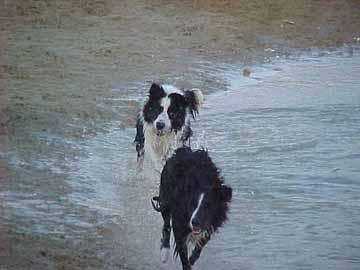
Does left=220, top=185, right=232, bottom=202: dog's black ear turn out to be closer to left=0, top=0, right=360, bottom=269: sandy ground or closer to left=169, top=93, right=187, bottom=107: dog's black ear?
left=0, top=0, right=360, bottom=269: sandy ground

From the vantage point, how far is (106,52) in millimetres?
14789

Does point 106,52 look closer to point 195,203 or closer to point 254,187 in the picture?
point 254,187

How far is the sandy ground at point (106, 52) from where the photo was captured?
1010 cm

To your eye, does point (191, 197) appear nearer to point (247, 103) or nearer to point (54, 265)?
point (54, 265)

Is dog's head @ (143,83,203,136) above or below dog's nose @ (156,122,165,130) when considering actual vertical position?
above

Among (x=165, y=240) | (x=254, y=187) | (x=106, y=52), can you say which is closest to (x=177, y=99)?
(x=254, y=187)

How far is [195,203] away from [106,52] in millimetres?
8003

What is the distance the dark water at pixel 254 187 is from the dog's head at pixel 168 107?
639 mm

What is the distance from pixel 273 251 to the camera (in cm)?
784

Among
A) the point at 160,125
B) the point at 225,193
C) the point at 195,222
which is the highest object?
the point at 225,193

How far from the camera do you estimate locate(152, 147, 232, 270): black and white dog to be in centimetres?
705

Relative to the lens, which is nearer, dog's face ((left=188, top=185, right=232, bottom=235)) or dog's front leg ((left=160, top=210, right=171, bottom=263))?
dog's face ((left=188, top=185, right=232, bottom=235))

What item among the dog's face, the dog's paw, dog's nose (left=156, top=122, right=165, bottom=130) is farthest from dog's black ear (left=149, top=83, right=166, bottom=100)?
the dog's face

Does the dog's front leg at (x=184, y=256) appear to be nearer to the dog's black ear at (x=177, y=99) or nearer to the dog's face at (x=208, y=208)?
the dog's face at (x=208, y=208)
